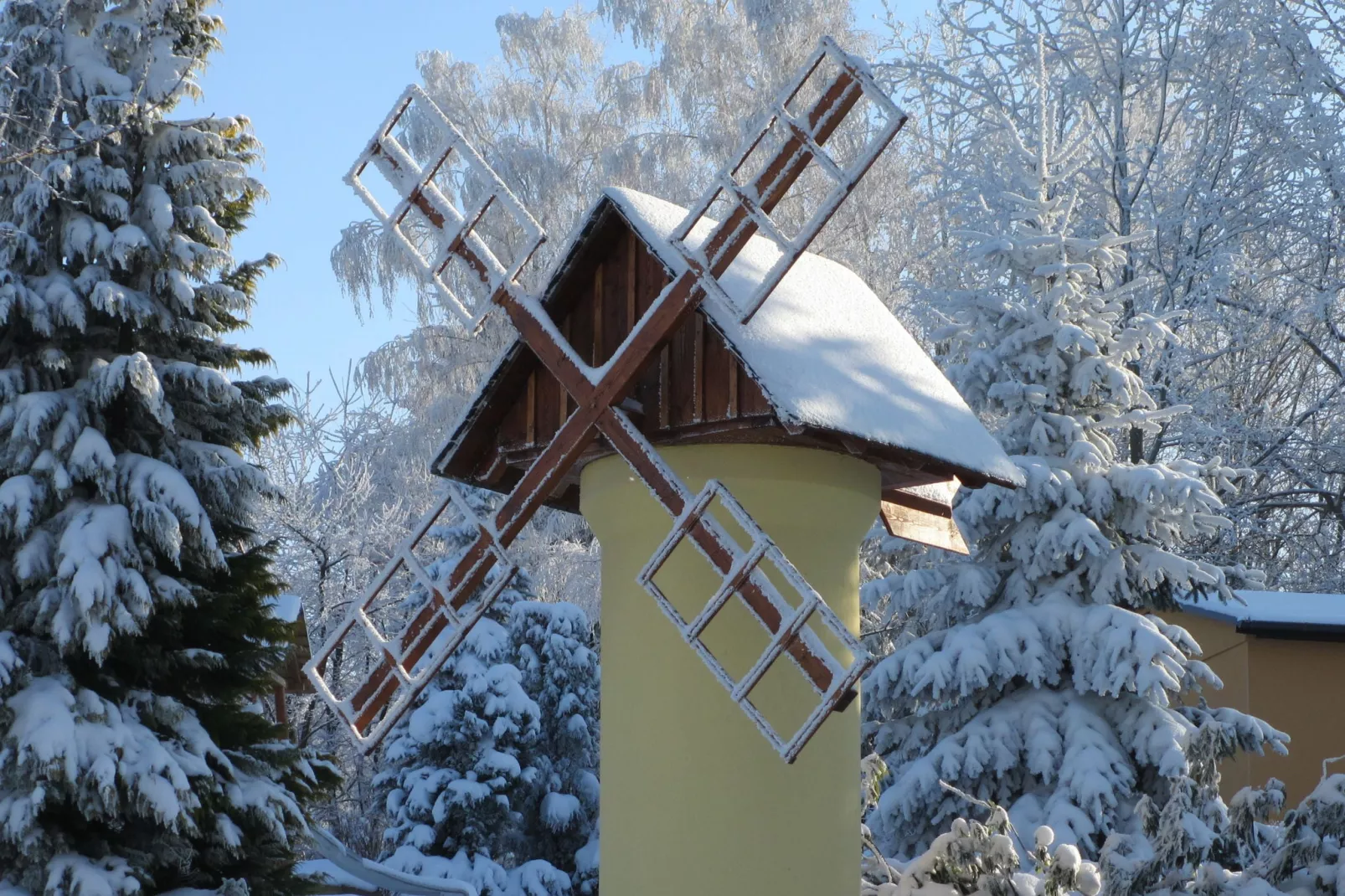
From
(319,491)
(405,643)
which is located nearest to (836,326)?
(405,643)

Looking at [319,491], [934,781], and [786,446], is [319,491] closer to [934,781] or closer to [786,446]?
[934,781]

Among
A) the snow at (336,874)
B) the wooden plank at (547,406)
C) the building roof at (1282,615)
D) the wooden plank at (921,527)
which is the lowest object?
the snow at (336,874)

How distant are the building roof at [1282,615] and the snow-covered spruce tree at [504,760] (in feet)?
23.2

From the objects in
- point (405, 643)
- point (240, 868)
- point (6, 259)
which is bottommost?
point (240, 868)

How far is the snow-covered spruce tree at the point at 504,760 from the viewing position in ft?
48.1

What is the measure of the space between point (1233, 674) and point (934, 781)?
3.74 m

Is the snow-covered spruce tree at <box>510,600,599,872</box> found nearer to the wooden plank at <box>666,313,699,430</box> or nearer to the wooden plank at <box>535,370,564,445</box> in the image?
the wooden plank at <box>535,370,564,445</box>

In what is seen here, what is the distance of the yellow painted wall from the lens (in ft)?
35.8

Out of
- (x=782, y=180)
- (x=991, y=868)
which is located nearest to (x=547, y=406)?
(x=782, y=180)

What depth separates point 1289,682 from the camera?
1108 centimetres

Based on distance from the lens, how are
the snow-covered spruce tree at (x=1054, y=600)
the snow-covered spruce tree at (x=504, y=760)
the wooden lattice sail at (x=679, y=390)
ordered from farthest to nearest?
1. the snow-covered spruce tree at (x=504, y=760)
2. the snow-covered spruce tree at (x=1054, y=600)
3. the wooden lattice sail at (x=679, y=390)

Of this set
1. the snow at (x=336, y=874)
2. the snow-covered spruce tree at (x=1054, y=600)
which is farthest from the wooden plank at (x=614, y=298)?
the snow at (x=336, y=874)

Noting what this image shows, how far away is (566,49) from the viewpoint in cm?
2098

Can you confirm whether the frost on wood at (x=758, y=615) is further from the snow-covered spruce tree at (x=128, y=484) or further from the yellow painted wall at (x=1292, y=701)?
the yellow painted wall at (x=1292, y=701)
